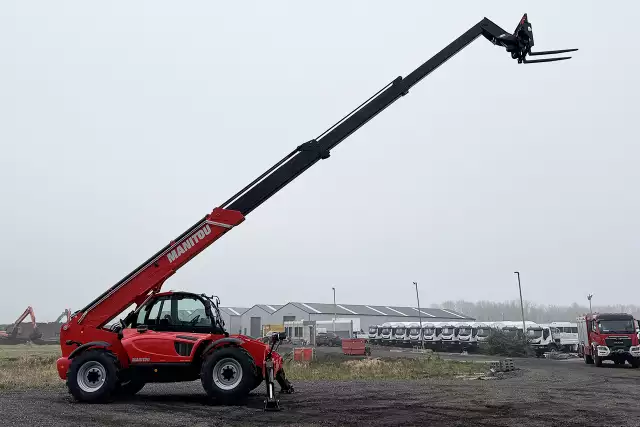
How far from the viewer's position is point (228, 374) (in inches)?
475

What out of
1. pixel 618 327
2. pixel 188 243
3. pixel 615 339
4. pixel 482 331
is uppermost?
pixel 188 243

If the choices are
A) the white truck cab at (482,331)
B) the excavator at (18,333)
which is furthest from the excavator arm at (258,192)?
the excavator at (18,333)

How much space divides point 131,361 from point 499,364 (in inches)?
839

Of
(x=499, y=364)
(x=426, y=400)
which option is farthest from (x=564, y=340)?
(x=426, y=400)

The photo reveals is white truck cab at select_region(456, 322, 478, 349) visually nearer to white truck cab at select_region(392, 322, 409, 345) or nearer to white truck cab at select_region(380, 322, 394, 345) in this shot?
white truck cab at select_region(392, 322, 409, 345)

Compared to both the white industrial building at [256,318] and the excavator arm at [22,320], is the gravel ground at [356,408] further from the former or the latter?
the white industrial building at [256,318]

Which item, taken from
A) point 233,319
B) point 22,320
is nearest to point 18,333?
point 22,320

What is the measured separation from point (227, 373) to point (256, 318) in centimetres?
8128

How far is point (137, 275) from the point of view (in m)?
13.0

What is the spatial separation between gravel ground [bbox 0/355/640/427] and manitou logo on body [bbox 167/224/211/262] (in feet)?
10.9

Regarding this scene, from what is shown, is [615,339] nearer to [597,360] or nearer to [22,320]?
[597,360]

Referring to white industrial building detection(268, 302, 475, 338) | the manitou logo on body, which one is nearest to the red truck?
the manitou logo on body

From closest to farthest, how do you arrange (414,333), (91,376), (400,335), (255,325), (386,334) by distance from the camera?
(91,376) → (414,333) → (400,335) → (386,334) → (255,325)

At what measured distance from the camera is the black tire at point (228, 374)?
39.1 feet
